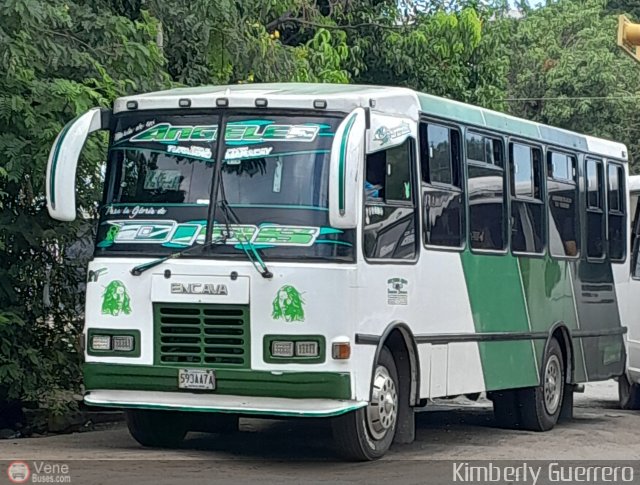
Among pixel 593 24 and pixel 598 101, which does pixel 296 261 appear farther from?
pixel 593 24

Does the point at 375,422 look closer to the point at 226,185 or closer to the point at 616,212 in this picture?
the point at 226,185

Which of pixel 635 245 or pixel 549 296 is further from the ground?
pixel 635 245

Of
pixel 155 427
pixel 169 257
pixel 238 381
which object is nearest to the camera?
pixel 238 381

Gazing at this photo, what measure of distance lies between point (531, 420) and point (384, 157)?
4285 millimetres

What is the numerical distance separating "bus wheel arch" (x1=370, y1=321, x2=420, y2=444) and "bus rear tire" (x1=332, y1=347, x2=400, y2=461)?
9 cm

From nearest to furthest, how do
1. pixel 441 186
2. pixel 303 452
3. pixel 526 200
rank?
pixel 303 452 < pixel 441 186 < pixel 526 200

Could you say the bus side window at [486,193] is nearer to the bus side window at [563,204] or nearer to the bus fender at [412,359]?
the bus side window at [563,204]

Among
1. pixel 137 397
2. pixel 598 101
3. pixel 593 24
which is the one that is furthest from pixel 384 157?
pixel 593 24

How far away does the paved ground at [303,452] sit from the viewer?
9711mm

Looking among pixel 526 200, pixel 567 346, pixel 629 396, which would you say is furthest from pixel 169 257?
pixel 629 396

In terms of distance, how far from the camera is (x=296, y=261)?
32.7 ft

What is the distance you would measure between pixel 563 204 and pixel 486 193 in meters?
2.15

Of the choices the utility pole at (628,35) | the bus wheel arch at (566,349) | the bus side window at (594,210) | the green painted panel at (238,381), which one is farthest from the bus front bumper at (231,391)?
the bus side window at (594,210)

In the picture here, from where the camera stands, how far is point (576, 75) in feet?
134
